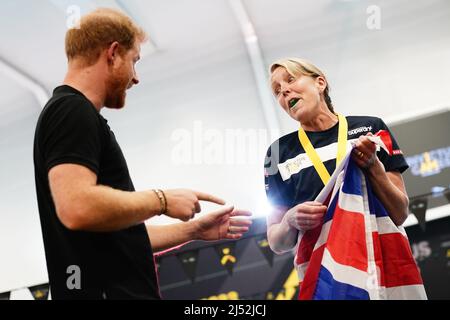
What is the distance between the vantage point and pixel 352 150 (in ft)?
3.65

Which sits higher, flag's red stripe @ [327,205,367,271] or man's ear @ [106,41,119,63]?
man's ear @ [106,41,119,63]

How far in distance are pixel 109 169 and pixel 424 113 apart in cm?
304

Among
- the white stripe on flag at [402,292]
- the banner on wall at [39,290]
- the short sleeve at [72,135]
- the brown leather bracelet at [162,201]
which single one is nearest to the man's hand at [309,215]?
the white stripe on flag at [402,292]

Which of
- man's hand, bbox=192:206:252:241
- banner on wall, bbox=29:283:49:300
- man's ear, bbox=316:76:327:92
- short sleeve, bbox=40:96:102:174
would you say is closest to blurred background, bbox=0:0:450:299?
banner on wall, bbox=29:283:49:300

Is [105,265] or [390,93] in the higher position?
[390,93]

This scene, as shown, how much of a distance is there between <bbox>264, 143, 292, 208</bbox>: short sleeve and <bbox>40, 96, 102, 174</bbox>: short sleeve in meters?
0.58

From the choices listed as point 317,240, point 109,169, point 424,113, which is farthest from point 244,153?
point 109,169

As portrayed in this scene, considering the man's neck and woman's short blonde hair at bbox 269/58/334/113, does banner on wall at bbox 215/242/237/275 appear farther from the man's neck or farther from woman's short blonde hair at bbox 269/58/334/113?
the man's neck

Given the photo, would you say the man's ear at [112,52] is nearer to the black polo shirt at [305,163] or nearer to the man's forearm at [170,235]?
the man's forearm at [170,235]

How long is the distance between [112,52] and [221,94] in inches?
115

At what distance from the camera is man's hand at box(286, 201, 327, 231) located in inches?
43.6

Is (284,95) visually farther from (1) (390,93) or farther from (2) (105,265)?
(1) (390,93)

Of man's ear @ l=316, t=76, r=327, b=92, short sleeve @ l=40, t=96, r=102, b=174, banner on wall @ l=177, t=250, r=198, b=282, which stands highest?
man's ear @ l=316, t=76, r=327, b=92

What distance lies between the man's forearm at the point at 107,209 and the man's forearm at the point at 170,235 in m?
0.29
